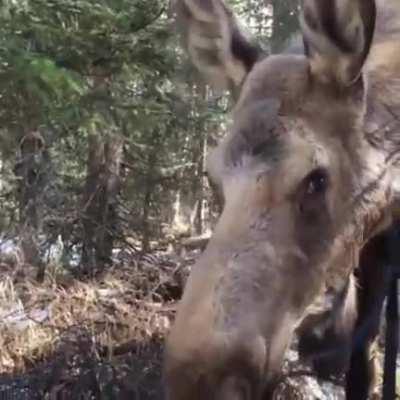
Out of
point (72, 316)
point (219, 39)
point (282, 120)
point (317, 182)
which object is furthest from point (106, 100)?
point (317, 182)

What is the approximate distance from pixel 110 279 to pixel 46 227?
1101 mm

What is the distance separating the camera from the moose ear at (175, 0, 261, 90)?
13.8 ft

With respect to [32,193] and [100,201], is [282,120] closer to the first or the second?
[32,193]

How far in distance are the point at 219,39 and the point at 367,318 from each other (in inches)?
76.6

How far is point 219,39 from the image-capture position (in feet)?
13.9

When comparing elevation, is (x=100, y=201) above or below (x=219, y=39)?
below

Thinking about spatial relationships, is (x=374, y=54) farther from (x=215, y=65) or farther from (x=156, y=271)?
(x=156, y=271)

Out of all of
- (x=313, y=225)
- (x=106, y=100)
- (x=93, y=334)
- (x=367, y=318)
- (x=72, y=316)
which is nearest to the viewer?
(x=313, y=225)

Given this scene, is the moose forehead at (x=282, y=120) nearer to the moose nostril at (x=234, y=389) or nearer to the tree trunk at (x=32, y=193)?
the moose nostril at (x=234, y=389)

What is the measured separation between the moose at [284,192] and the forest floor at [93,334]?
1.36m

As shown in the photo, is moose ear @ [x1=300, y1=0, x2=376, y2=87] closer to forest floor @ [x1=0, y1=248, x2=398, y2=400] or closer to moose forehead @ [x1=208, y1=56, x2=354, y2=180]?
moose forehead @ [x1=208, y1=56, x2=354, y2=180]

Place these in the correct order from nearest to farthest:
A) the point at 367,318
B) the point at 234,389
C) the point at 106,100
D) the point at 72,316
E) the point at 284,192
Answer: the point at 234,389
the point at 284,192
the point at 367,318
the point at 72,316
the point at 106,100

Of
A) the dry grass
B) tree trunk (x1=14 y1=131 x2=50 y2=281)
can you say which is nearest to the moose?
the dry grass

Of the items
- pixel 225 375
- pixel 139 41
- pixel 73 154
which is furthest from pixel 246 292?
pixel 73 154
